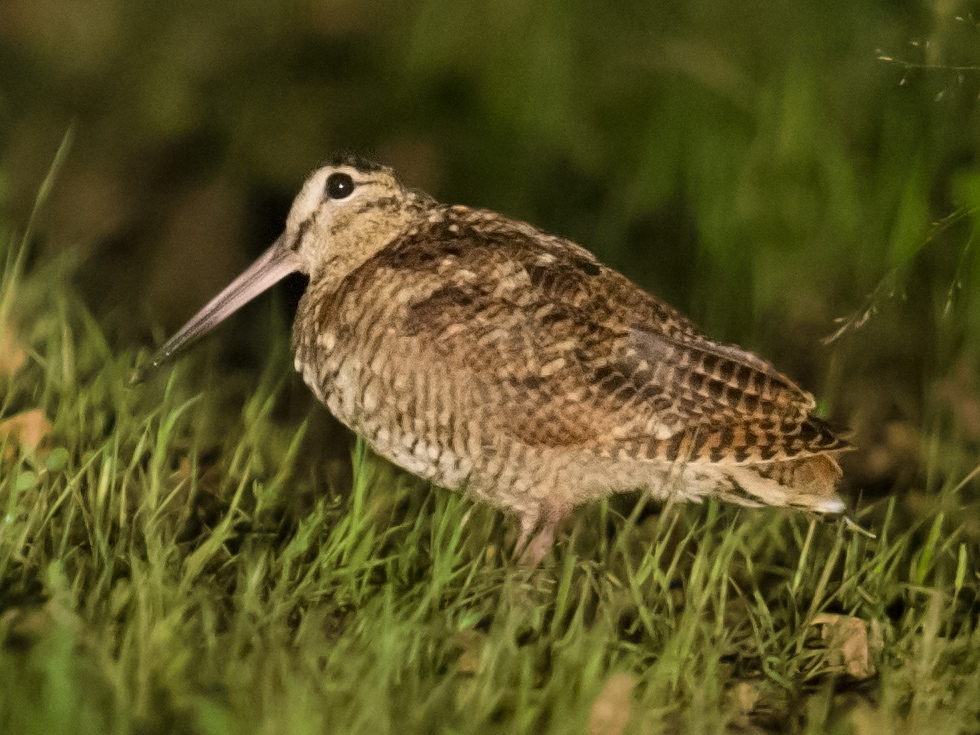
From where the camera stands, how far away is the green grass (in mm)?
3008

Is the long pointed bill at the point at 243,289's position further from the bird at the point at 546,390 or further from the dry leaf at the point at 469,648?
the dry leaf at the point at 469,648

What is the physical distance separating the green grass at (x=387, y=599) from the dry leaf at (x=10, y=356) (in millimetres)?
39

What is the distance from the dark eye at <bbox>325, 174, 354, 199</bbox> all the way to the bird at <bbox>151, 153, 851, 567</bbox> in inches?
11.6

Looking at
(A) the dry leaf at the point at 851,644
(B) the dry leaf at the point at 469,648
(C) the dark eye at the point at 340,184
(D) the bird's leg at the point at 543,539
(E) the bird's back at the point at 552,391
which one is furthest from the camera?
(C) the dark eye at the point at 340,184

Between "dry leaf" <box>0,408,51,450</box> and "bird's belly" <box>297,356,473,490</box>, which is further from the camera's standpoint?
"dry leaf" <box>0,408,51,450</box>

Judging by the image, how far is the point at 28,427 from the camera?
4.01 metres

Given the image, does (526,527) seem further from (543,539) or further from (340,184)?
(340,184)

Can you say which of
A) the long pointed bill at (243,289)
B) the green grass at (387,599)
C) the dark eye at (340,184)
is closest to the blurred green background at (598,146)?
the long pointed bill at (243,289)

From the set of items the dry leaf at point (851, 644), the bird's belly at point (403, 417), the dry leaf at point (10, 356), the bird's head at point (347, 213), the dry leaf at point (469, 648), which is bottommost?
the dry leaf at point (469, 648)

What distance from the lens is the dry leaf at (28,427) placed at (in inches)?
156

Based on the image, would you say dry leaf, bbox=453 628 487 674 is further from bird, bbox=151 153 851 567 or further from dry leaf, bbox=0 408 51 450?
dry leaf, bbox=0 408 51 450

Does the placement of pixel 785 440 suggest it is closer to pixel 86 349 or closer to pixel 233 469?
pixel 233 469

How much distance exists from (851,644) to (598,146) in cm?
303

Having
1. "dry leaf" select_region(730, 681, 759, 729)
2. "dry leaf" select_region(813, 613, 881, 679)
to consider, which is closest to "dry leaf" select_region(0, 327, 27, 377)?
"dry leaf" select_region(730, 681, 759, 729)
